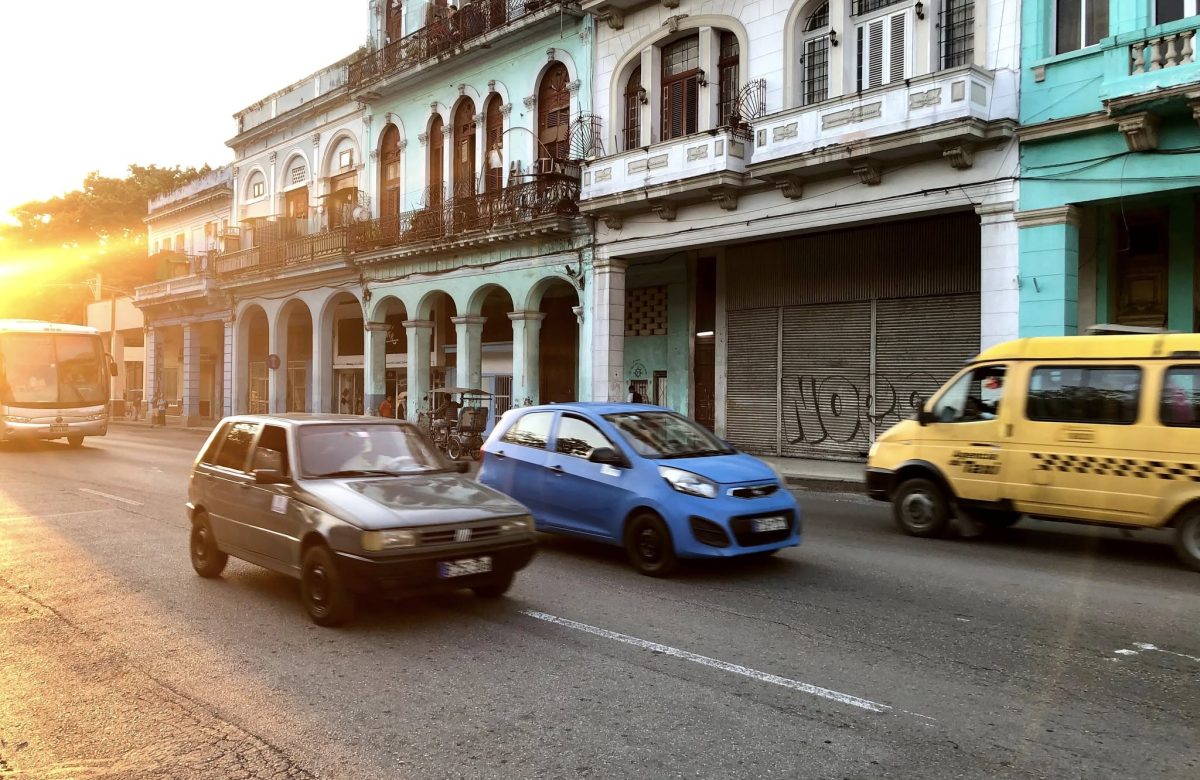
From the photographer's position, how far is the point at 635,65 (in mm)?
21422

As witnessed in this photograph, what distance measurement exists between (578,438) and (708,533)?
71.3 inches

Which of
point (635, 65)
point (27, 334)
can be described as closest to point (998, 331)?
point (635, 65)

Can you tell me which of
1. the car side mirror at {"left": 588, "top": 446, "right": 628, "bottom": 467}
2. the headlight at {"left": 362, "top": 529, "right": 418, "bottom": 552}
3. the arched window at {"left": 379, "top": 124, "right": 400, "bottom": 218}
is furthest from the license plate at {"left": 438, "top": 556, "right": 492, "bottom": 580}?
the arched window at {"left": 379, "top": 124, "right": 400, "bottom": 218}

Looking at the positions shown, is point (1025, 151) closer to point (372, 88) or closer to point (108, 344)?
point (372, 88)

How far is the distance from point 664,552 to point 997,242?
10.2 m

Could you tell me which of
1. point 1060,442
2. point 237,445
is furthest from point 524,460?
point 1060,442

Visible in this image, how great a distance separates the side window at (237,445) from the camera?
24.3 feet

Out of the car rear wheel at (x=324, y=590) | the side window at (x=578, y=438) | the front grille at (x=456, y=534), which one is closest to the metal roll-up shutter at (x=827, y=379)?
the side window at (x=578, y=438)

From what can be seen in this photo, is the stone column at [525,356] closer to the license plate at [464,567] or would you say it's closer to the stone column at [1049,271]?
the stone column at [1049,271]

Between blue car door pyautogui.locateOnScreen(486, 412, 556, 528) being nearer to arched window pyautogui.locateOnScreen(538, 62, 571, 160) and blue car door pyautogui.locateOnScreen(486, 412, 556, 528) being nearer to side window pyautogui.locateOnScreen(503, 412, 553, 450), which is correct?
side window pyautogui.locateOnScreen(503, 412, 553, 450)

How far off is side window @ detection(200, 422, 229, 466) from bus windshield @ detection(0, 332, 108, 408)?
18.3 metres

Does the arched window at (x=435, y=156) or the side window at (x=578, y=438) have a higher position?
the arched window at (x=435, y=156)

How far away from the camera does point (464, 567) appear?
6.13 meters

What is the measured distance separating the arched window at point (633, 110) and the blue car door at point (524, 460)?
1340cm
